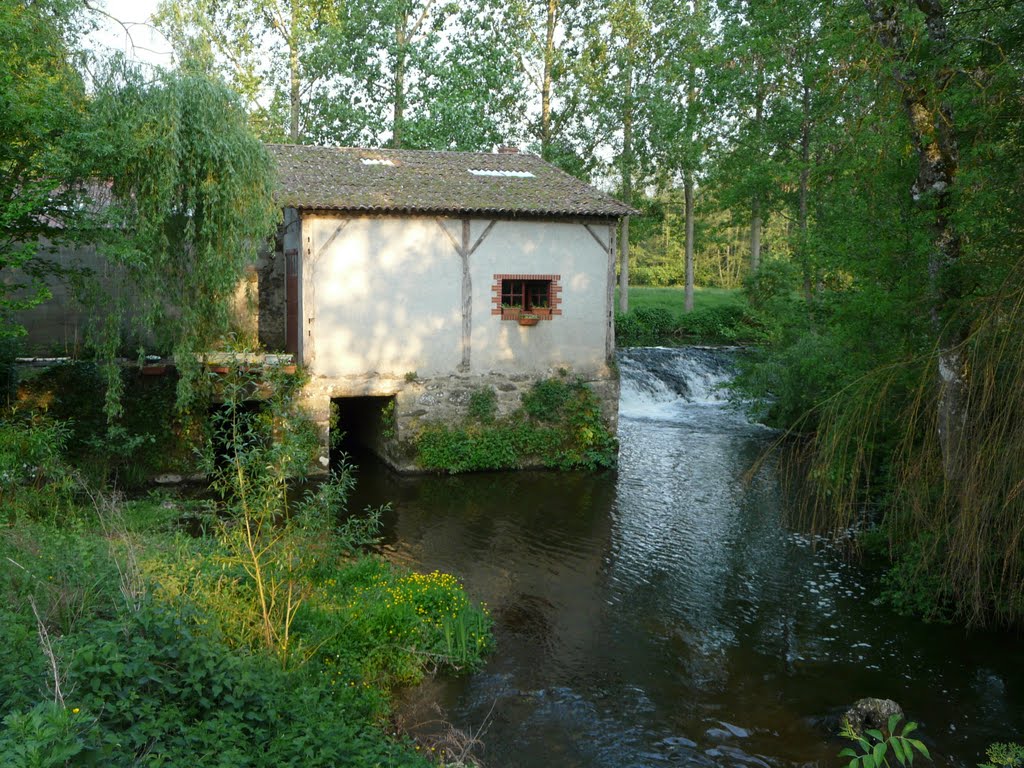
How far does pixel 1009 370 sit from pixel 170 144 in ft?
31.2

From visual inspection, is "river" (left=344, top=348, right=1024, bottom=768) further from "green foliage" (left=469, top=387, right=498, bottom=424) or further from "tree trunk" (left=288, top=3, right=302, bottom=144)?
"tree trunk" (left=288, top=3, right=302, bottom=144)

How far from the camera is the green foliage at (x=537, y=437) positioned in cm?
1393

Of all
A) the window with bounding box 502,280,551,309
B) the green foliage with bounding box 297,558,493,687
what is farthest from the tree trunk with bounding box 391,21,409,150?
the green foliage with bounding box 297,558,493,687

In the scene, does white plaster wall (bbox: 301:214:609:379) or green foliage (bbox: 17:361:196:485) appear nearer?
green foliage (bbox: 17:361:196:485)

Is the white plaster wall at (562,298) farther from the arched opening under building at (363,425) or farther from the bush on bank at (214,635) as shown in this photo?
the bush on bank at (214,635)

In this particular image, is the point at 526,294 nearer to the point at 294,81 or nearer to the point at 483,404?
the point at 483,404

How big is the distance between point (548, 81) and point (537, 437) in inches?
604

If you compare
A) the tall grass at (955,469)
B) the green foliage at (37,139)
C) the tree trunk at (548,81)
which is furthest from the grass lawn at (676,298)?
the green foliage at (37,139)

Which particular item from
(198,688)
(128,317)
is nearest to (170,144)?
(128,317)

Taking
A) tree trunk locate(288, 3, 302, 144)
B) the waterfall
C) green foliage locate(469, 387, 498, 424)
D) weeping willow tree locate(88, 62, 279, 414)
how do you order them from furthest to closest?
tree trunk locate(288, 3, 302, 144) < the waterfall < green foliage locate(469, 387, 498, 424) < weeping willow tree locate(88, 62, 279, 414)

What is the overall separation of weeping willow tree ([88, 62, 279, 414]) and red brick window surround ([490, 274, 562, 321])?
3.96 metres

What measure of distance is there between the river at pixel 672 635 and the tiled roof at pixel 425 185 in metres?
4.48

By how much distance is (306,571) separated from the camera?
6.91 meters

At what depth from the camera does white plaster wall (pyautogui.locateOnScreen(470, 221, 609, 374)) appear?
14.0 metres
